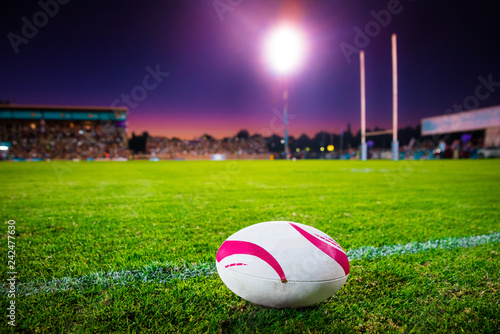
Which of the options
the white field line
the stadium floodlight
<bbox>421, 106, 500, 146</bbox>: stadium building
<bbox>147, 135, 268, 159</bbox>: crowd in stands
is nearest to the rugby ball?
the white field line

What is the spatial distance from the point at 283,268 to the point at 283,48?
72.2 ft

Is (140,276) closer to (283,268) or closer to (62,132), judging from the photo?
(283,268)

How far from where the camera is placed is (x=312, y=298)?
1148mm

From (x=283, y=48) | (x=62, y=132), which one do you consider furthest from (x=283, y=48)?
(x=62, y=132)

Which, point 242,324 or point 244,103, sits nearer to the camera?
point 242,324

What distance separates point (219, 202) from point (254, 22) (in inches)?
732

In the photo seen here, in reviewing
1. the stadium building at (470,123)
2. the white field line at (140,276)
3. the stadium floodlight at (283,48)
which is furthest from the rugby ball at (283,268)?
the stadium building at (470,123)

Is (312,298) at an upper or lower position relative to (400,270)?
upper

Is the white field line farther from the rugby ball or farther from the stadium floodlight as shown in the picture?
the stadium floodlight

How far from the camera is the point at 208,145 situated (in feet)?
157

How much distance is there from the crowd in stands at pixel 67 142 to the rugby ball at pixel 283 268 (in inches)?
1711

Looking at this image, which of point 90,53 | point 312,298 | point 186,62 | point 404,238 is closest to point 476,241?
point 404,238

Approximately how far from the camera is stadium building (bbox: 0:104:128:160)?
38.6 m

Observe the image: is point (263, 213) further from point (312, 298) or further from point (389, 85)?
point (389, 85)
